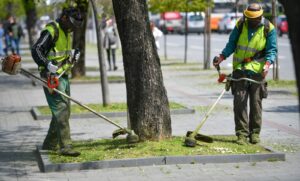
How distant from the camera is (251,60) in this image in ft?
32.0

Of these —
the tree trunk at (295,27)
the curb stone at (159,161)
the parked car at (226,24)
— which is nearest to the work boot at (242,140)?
the curb stone at (159,161)

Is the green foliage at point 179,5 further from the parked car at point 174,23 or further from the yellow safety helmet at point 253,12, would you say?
the parked car at point 174,23

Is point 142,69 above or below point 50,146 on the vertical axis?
above

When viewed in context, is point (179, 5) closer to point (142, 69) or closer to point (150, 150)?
point (142, 69)

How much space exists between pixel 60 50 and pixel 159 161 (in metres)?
1.83

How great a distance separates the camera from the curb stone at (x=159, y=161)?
8562 mm

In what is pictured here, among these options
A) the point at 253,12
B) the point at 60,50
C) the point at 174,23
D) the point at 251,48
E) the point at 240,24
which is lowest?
the point at 174,23

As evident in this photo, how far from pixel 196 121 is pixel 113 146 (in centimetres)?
333

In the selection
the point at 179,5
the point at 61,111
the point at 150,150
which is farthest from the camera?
the point at 179,5

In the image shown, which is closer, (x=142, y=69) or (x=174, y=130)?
(x=142, y=69)

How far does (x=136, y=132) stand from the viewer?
31.1 ft

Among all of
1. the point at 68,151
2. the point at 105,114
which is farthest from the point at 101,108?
the point at 68,151

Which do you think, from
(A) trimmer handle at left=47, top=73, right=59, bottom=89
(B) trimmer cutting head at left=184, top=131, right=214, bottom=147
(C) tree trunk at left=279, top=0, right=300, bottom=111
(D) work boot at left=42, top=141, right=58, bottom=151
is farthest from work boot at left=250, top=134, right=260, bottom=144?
(C) tree trunk at left=279, top=0, right=300, bottom=111

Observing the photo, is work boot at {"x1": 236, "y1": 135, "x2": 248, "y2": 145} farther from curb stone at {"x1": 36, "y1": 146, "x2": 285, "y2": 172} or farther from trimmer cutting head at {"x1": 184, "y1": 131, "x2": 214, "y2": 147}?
curb stone at {"x1": 36, "y1": 146, "x2": 285, "y2": 172}
